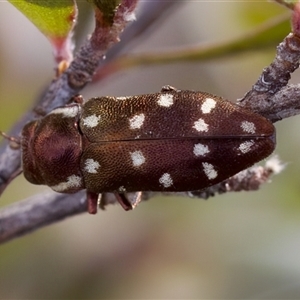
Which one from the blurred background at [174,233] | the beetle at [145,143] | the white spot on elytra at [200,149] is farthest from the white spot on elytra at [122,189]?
the blurred background at [174,233]

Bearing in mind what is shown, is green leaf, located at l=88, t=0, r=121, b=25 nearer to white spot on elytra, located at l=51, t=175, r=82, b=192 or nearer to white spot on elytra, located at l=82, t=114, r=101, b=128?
white spot on elytra, located at l=82, t=114, r=101, b=128

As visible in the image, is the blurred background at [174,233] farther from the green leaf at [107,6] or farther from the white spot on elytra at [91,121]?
the green leaf at [107,6]

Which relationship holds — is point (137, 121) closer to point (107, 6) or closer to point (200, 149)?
point (200, 149)

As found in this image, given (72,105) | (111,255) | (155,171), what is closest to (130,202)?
(155,171)

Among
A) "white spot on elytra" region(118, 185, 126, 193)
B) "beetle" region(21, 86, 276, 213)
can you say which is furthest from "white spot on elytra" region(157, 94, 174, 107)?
"white spot on elytra" region(118, 185, 126, 193)

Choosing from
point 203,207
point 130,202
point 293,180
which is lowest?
point 203,207

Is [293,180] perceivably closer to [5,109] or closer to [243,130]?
[243,130]

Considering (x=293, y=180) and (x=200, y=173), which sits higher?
(x=200, y=173)

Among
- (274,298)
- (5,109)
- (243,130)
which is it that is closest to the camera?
(243,130)
